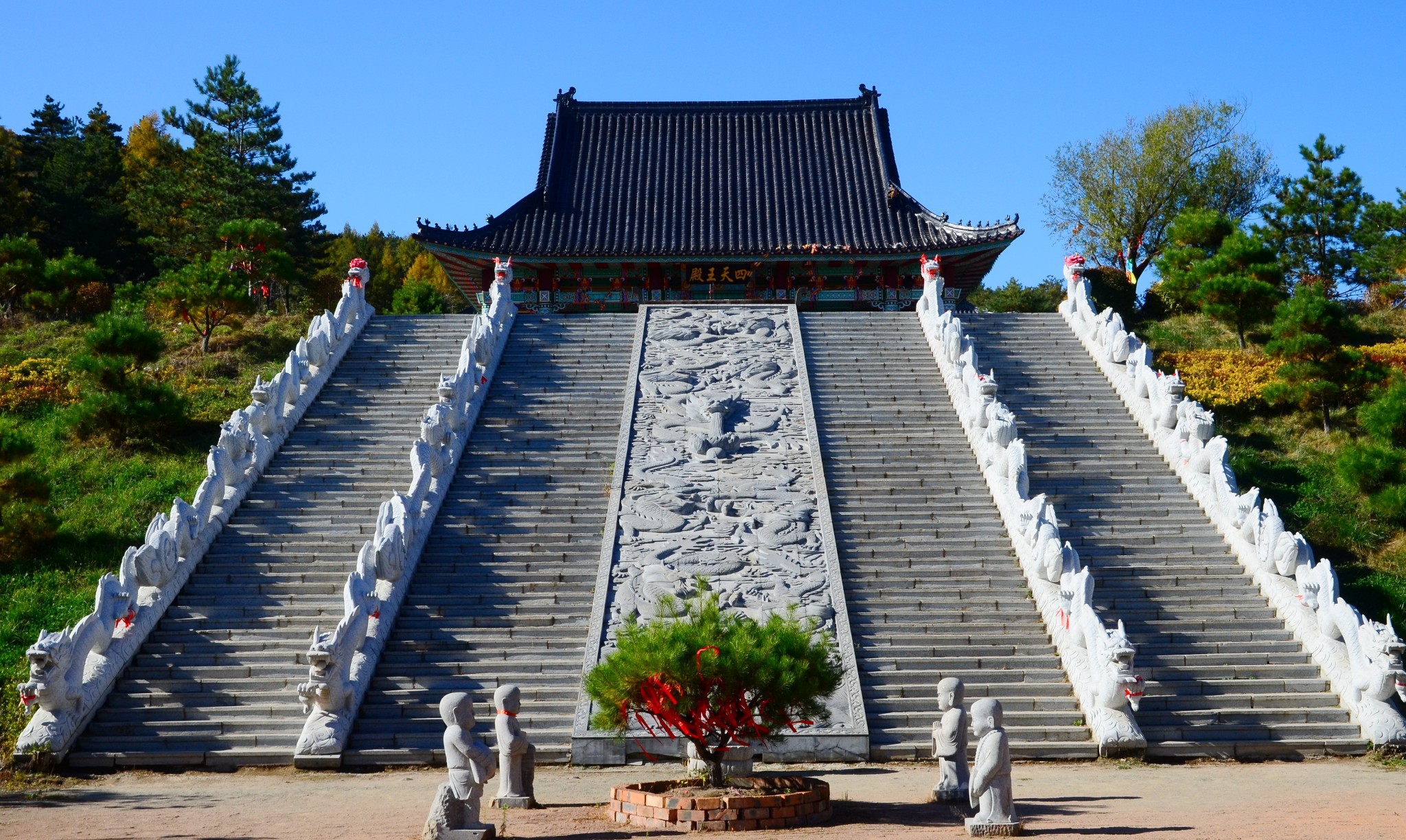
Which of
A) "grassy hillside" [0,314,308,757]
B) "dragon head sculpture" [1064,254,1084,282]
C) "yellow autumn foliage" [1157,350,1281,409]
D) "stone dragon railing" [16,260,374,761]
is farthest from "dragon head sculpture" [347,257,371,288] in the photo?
"yellow autumn foliage" [1157,350,1281,409]

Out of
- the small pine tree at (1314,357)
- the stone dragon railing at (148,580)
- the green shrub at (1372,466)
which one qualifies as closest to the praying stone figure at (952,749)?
the stone dragon railing at (148,580)

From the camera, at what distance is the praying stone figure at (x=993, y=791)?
7977 millimetres

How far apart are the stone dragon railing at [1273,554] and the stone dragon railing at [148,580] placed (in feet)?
36.1

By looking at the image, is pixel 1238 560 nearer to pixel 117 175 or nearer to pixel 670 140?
pixel 670 140

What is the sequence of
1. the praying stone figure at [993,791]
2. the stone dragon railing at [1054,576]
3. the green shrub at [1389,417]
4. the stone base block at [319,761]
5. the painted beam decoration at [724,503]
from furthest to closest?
the green shrub at [1389,417] → the painted beam decoration at [724,503] → the stone dragon railing at [1054,576] → the stone base block at [319,761] → the praying stone figure at [993,791]

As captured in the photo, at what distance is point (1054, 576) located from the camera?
13242 mm

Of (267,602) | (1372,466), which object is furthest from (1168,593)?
(267,602)

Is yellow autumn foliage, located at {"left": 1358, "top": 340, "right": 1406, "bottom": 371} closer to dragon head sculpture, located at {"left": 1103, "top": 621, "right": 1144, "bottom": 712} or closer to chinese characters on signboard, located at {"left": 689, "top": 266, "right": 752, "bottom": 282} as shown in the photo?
chinese characters on signboard, located at {"left": 689, "top": 266, "right": 752, "bottom": 282}

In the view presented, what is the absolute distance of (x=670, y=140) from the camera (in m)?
32.3

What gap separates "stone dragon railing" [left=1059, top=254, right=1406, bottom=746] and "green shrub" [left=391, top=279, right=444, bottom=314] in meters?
16.2

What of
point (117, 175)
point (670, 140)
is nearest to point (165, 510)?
point (670, 140)

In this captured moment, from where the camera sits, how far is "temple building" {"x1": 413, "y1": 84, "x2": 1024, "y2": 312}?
2683 cm

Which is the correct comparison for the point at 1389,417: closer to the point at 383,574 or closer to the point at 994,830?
the point at 994,830

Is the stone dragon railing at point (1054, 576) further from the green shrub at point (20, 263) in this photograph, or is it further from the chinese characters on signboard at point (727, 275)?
the green shrub at point (20, 263)
